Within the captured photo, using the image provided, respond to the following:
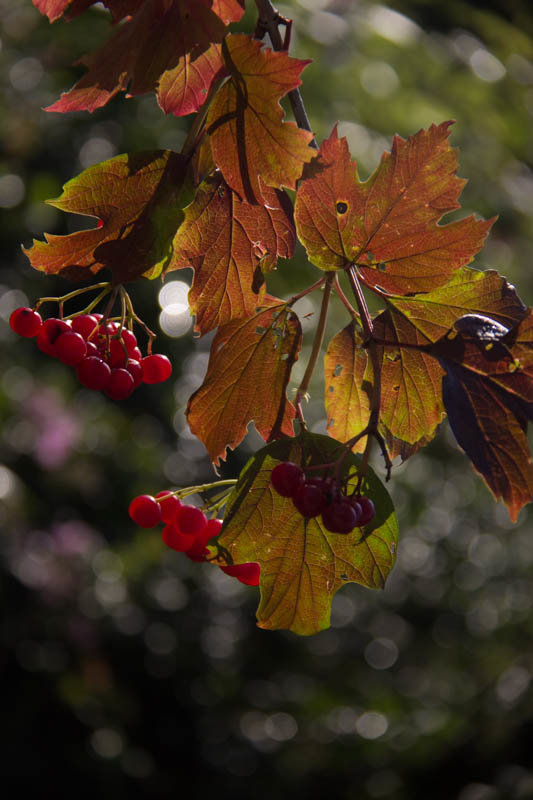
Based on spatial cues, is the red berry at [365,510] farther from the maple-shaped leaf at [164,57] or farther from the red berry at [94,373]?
the maple-shaped leaf at [164,57]

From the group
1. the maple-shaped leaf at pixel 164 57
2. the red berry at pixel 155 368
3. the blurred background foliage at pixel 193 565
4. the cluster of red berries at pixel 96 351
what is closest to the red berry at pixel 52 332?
the cluster of red berries at pixel 96 351

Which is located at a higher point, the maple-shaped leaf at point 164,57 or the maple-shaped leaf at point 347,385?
the maple-shaped leaf at point 164,57

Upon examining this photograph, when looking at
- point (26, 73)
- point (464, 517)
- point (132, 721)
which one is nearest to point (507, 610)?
point (464, 517)

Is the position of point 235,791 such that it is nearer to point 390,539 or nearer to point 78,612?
point 78,612

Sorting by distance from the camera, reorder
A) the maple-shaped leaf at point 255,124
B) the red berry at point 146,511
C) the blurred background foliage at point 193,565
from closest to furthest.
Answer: the maple-shaped leaf at point 255,124, the red berry at point 146,511, the blurred background foliage at point 193,565

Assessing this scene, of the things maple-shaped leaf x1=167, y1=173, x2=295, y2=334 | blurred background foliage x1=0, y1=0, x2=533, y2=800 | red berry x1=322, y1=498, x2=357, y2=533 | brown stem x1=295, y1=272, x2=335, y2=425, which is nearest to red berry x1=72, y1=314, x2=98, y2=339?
maple-shaped leaf x1=167, y1=173, x2=295, y2=334

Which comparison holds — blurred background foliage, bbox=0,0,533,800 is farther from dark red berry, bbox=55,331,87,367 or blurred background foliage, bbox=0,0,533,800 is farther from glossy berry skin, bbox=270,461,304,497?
glossy berry skin, bbox=270,461,304,497
